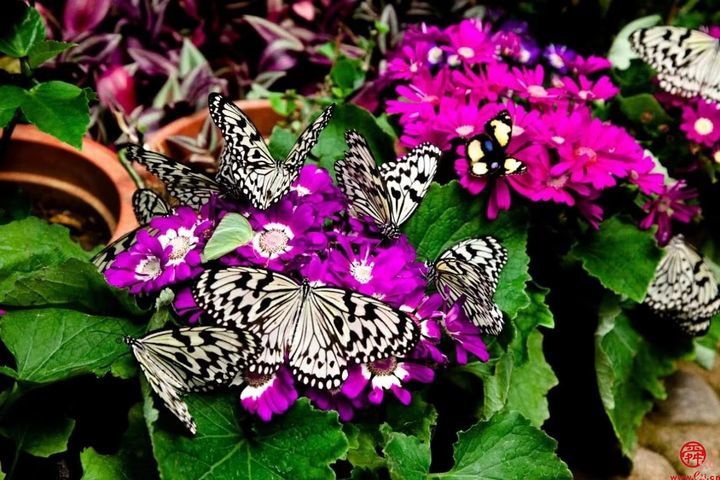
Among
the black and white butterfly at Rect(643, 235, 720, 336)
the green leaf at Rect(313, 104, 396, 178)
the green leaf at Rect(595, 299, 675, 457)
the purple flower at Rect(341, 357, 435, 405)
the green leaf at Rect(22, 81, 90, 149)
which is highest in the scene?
the green leaf at Rect(22, 81, 90, 149)

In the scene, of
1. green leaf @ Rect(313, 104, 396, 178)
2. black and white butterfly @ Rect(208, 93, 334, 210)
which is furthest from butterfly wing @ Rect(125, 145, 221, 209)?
green leaf @ Rect(313, 104, 396, 178)

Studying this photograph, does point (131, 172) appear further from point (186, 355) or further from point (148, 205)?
point (186, 355)

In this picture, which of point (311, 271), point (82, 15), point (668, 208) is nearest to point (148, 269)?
point (311, 271)

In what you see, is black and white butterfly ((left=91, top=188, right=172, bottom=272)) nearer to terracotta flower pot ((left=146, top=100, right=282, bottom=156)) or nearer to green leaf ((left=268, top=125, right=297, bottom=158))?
green leaf ((left=268, top=125, right=297, bottom=158))

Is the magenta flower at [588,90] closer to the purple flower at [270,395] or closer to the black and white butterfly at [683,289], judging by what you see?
the black and white butterfly at [683,289]

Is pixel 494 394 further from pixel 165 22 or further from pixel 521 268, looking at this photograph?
pixel 165 22
